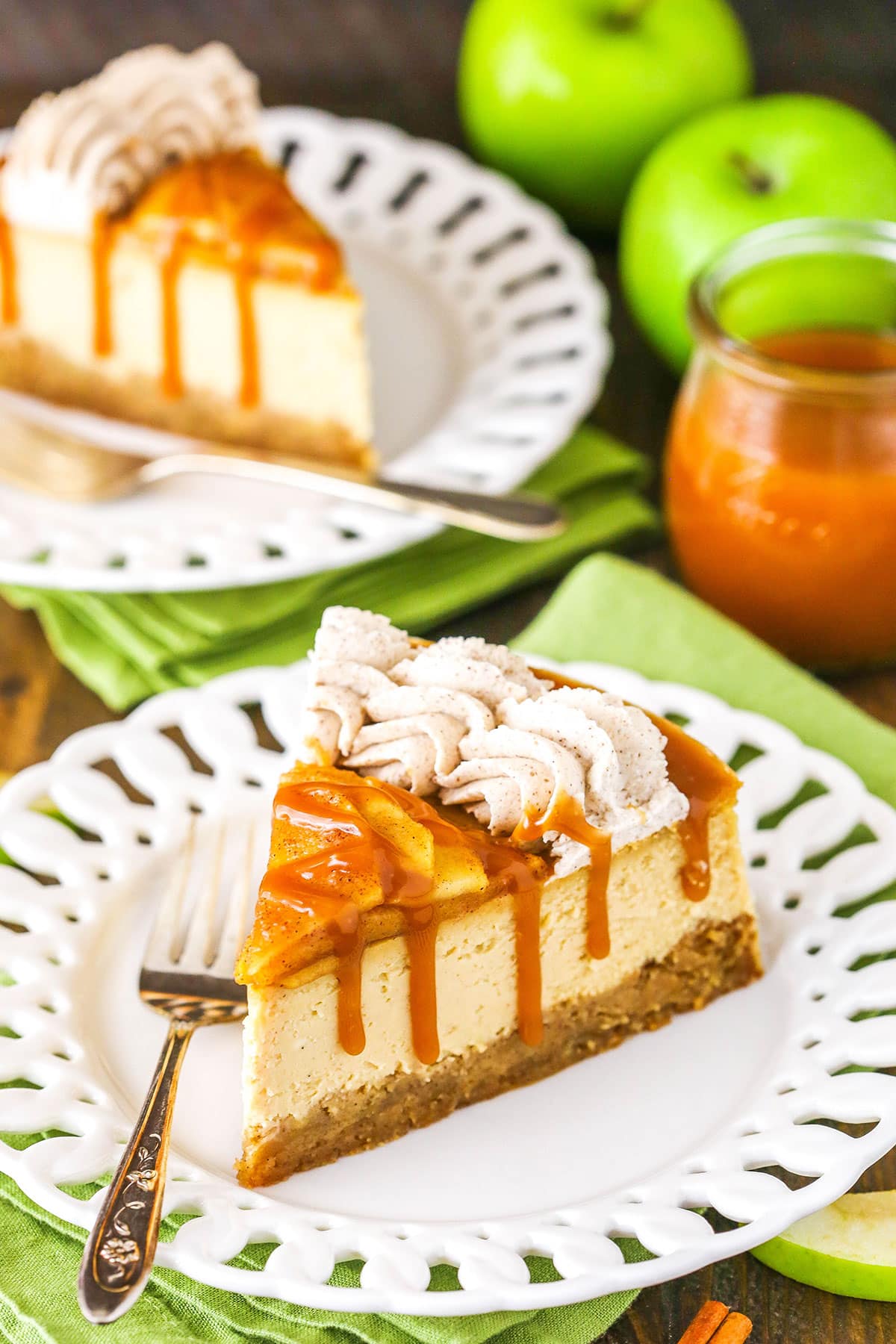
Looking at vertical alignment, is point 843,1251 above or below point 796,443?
below

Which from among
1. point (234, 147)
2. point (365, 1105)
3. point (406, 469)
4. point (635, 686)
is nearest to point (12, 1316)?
point (365, 1105)

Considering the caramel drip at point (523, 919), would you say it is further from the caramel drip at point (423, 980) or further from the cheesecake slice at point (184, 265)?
the cheesecake slice at point (184, 265)

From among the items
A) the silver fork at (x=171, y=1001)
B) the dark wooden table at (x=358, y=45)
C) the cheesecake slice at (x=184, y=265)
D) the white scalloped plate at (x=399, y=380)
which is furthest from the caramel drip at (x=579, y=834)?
the dark wooden table at (x=358, y=45)

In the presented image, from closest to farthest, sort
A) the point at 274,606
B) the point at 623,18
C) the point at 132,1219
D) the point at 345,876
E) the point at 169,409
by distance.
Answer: the point at 132,1219
the point at 345,876
the point at 274,606
the point at 169,409
the point at 623,18

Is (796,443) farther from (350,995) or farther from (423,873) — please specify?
(350,995)

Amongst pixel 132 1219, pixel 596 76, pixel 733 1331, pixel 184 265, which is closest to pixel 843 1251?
pixel 733 1331
